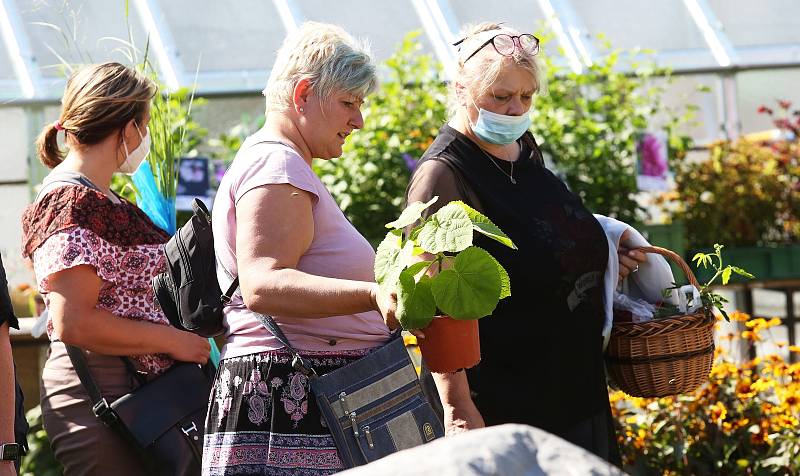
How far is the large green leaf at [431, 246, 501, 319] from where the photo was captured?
1.87 meters

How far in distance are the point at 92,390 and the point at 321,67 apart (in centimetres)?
Result: 94

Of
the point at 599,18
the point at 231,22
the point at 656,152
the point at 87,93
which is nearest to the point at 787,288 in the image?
the point at 656,152

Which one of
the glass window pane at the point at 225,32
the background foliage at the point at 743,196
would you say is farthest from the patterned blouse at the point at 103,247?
the background foliage at the point at 743,196

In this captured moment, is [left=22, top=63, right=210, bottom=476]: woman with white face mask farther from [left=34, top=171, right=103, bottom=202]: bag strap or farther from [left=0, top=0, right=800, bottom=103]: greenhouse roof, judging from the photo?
[left=0, top=0, right=800, bottom=103]: greenhouse roof

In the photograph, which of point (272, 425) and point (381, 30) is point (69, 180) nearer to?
point (272, 425)

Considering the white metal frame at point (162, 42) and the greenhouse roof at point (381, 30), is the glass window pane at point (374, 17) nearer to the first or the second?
the greenhouse roof at point (381, 30)

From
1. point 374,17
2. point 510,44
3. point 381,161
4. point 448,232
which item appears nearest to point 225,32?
point 374,17

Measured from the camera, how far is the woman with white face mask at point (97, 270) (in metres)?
2.46

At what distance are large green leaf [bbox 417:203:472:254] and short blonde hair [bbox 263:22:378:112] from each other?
0.37 meters

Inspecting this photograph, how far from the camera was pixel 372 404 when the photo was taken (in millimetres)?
A: 2070

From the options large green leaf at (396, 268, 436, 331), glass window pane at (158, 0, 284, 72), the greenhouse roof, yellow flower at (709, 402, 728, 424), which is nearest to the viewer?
large green leaf at (396, 268, 436, 331)

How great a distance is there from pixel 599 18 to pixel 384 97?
1945 mm

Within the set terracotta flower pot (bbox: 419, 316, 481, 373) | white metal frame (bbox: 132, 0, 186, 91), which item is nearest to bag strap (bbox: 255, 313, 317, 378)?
terracotta flower pot (bbox: 419, 316, 481, 373)

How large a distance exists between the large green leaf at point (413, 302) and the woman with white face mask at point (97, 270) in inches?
36.3
